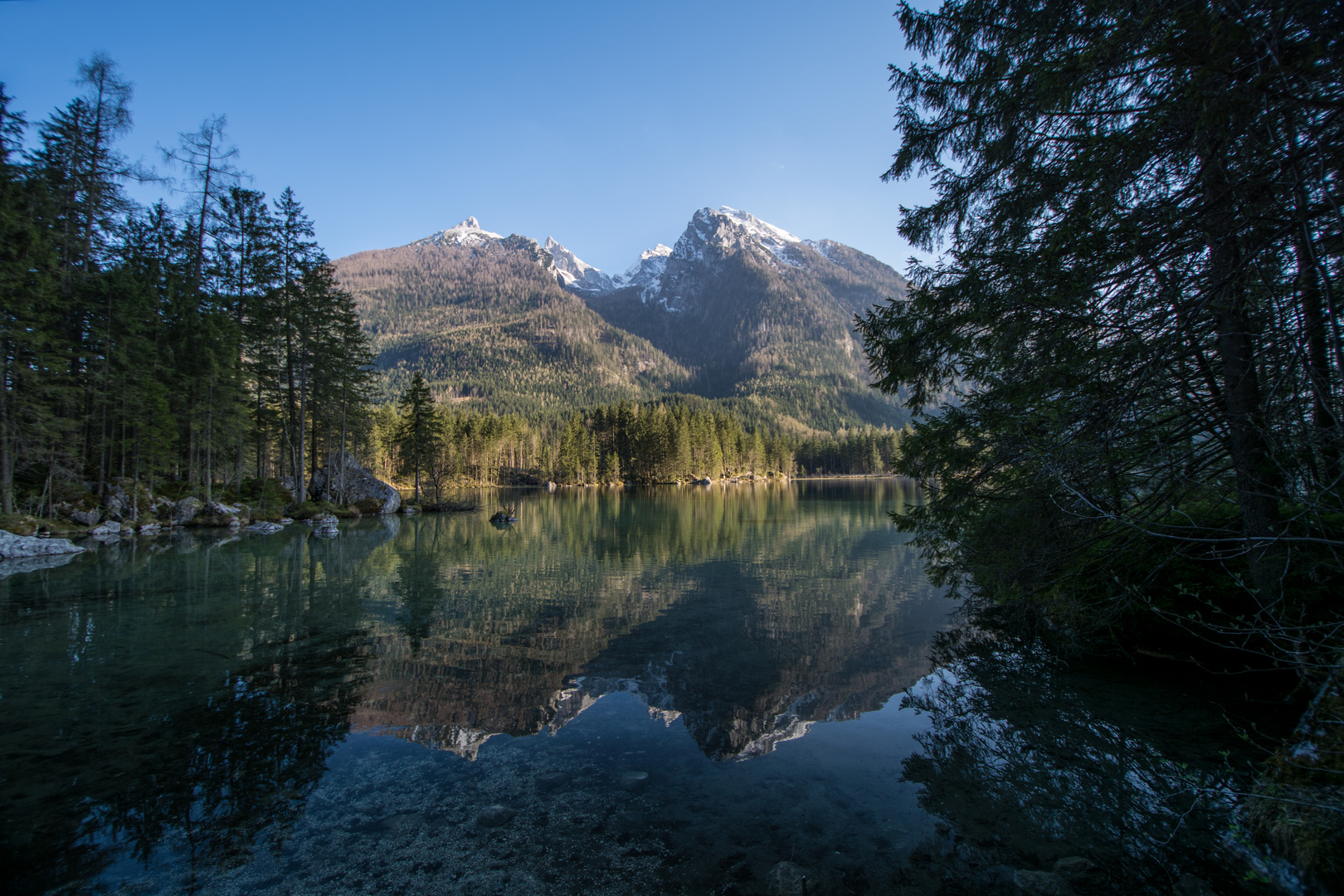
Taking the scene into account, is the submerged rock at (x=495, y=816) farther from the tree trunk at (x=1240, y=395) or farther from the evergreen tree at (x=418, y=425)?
the evergreen tree at (x=418, y=425)

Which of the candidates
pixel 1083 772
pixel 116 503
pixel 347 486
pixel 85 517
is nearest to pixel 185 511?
pixel 116 503

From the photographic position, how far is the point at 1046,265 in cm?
577

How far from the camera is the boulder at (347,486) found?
35469mm

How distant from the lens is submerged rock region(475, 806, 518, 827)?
4.57 meters

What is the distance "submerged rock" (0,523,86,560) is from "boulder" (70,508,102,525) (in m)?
4.73

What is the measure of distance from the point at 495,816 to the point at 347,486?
37921mm

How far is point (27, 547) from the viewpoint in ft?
58.3

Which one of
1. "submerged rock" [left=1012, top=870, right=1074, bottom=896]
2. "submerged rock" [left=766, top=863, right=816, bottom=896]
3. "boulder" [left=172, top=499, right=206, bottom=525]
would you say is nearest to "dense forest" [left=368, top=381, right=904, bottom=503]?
"boulder" [left=172, top=499, right=206, bottom=525]

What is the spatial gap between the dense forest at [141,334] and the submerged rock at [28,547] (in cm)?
328

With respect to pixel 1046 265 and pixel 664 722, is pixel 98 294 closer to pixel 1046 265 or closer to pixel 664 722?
pixel 664 722

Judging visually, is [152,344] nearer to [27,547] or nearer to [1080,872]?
[27,547]

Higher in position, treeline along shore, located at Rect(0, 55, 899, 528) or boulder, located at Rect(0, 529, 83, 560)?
treeline along shore, located at Rect(0, 55, 899, 528)

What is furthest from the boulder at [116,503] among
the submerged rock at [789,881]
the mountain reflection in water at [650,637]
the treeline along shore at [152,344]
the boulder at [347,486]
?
the submerged rock at [789,881]

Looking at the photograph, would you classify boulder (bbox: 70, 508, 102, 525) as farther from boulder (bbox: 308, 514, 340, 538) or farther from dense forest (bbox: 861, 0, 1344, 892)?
dense forest (bbox: 861, 0, 1344, 892)
